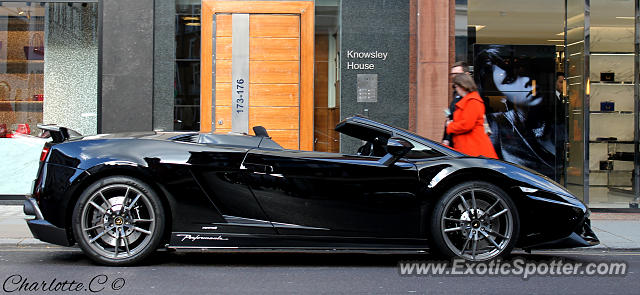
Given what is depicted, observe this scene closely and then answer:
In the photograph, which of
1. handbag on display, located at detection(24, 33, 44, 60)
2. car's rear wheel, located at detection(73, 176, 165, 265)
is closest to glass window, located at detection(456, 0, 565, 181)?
handbag on display, located at detection(24, 33, 44, 60)

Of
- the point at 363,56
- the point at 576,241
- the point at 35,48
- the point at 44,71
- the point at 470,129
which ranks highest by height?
the point at 35,48

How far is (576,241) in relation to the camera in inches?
219

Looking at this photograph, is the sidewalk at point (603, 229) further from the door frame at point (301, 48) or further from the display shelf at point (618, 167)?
the door frame at point (301, 48)

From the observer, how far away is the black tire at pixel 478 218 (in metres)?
5.52

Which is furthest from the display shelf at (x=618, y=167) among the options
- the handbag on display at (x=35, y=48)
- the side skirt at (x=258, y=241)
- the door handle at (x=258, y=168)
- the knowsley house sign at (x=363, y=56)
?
the handbag on display at (x=35, y=48)

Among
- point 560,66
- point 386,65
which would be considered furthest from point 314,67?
point 560,66

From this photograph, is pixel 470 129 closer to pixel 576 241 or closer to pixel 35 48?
pixel 576 241

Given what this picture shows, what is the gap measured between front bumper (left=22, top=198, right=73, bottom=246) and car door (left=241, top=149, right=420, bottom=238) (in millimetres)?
1569

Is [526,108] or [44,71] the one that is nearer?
[44,71]

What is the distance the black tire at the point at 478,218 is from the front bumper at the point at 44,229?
3.01 metres

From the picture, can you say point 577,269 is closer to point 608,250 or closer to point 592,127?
point 608,250

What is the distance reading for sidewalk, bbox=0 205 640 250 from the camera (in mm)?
6994

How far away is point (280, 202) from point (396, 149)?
1.04 metres

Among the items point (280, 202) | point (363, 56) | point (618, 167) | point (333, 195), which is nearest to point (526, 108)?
point (618, 167)
